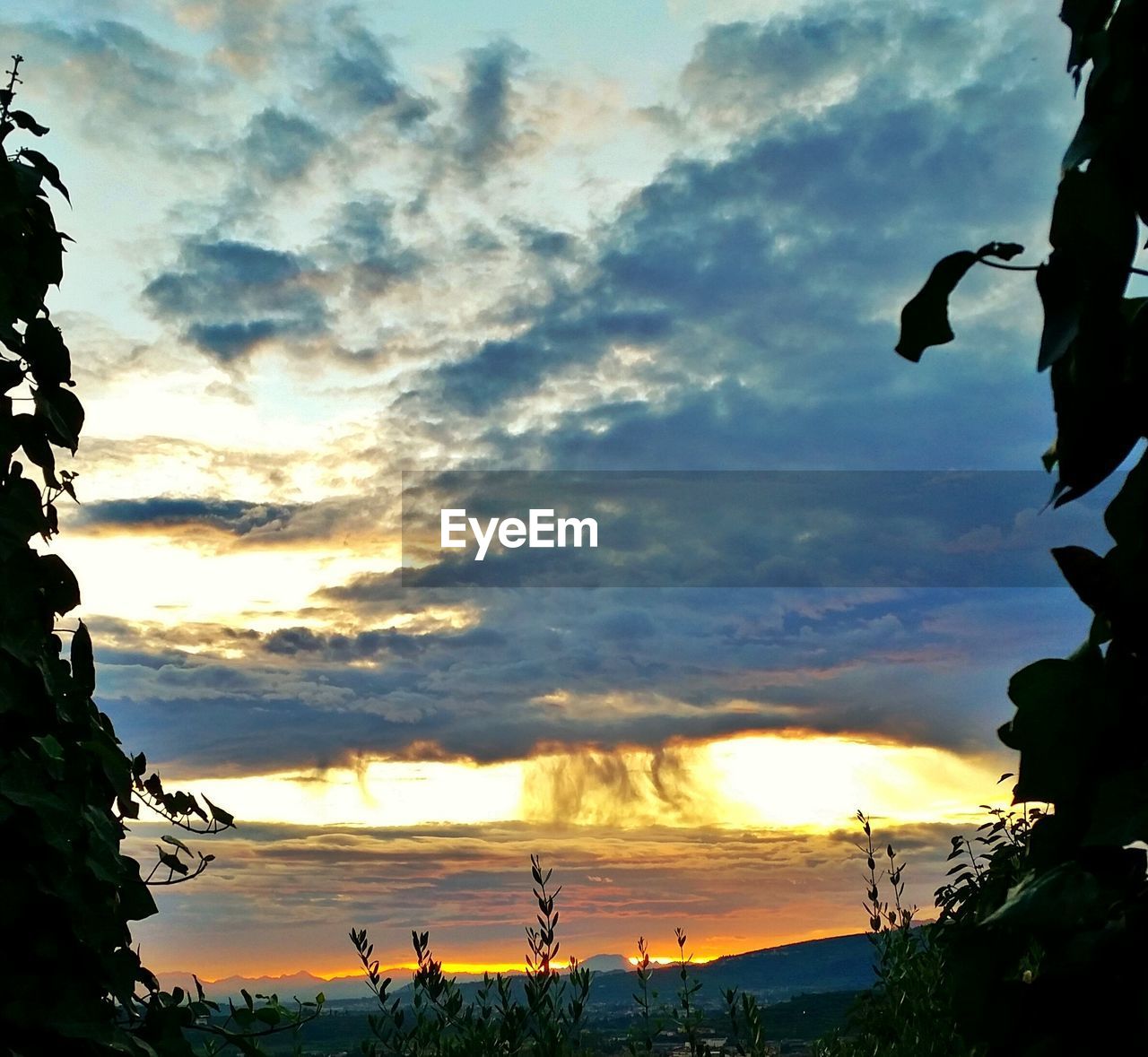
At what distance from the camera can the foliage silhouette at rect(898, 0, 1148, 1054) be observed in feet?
5.32

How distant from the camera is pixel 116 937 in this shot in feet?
13.2

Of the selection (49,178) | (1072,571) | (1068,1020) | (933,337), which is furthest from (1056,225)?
(49,178)

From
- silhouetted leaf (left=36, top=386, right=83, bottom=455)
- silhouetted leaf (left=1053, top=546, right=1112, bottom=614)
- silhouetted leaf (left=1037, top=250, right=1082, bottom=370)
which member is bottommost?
silhouetted leaf (left=1053, top=546, right=1112, bottom=614)

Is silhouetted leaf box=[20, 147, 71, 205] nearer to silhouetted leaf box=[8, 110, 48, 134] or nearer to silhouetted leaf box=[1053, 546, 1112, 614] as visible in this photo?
silhouetted leaf box=[8, 110, 48, 134]

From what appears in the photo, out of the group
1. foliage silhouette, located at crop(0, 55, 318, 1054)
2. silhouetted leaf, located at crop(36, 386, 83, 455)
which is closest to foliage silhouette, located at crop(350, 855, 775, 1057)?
foliage silhouette, located at crop(0, 55, 318, 1054)

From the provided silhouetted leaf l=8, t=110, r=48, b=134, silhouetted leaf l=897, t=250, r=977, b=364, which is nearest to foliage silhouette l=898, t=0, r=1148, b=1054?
silhouetted leaf l=897, t=250, r=977, b=364

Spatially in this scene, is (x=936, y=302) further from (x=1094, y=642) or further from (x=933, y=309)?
(x=1094, y=642)

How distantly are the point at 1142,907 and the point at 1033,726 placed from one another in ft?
0.94

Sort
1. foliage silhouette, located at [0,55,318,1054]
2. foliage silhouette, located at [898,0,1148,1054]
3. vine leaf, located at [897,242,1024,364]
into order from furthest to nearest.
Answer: foliage silhouette, located at [0,55,318,1054], vine leaf, located at [897,242,1024,364], foliage silhouette, located at [898,0,1148,1054]

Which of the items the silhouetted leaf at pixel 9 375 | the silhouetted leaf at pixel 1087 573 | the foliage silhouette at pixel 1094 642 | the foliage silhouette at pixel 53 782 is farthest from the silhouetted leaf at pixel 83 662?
the silhouetted leaf at pixel 1087 573

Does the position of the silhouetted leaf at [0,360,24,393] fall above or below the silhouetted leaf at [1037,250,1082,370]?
above

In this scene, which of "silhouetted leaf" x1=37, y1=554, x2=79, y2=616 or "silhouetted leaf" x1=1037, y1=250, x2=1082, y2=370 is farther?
"silhouetted leaf" x1=37, y1=554, x2=79, y2=616

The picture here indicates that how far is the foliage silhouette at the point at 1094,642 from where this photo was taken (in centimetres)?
162

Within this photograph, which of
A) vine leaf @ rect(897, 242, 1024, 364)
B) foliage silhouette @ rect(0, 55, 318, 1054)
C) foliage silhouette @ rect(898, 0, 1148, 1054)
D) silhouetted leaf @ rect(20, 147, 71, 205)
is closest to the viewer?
foliage silhouette @ rect(898, 0, 1148, 1054)
